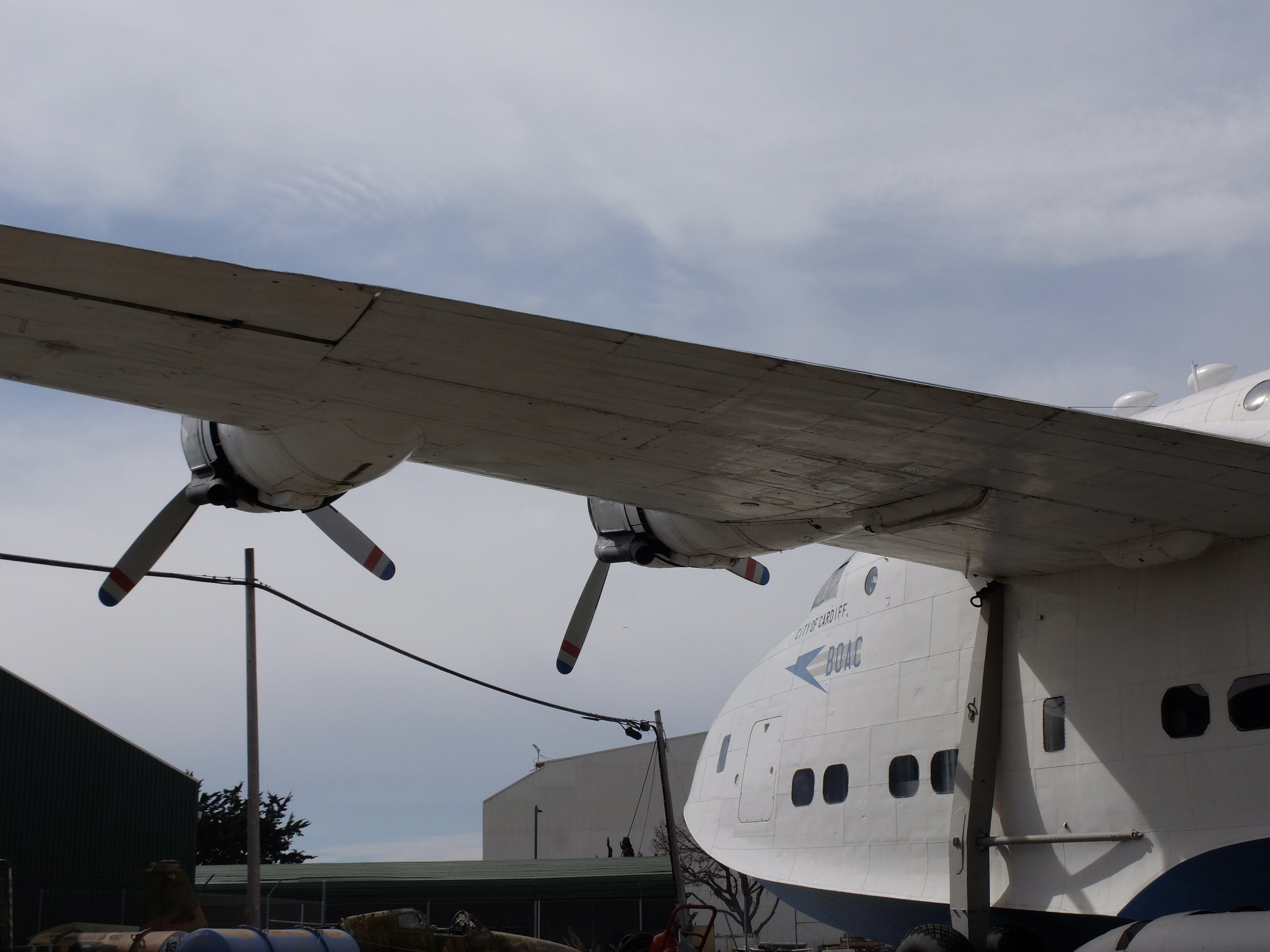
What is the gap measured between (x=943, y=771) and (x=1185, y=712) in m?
2.34

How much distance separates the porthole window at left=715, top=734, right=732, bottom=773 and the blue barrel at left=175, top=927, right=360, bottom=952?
518cm

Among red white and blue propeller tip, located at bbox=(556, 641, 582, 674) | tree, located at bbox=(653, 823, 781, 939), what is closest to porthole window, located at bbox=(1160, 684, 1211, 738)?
red white and blue propeller tip, located at bbox=(556, 641, 582, 674)

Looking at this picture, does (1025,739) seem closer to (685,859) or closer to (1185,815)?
(1185,815)

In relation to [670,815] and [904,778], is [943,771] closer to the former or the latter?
[904,778]

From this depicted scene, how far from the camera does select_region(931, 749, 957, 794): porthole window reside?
10.8 metres

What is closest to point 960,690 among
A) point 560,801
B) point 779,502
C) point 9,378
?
point 779,502

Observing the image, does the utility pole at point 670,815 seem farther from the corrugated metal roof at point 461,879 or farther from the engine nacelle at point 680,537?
the engine nacelle at point 680,537

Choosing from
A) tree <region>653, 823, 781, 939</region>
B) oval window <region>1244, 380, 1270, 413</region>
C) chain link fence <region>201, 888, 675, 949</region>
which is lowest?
tree <region>653, 823, 781, 939</region>

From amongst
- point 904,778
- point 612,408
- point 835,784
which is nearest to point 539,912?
point 835,784

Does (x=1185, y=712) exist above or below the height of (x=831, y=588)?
below

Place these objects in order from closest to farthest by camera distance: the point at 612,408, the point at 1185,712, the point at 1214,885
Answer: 1. the point at 612,408
2. the point at 1214,885
3. the point at 1185,712

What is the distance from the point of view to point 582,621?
477 inches

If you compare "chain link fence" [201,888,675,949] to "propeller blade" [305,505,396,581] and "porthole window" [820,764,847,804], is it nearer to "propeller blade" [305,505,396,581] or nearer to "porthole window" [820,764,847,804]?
"porthole window" [820,764,847,804]

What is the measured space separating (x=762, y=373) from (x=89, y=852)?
2046 cm
